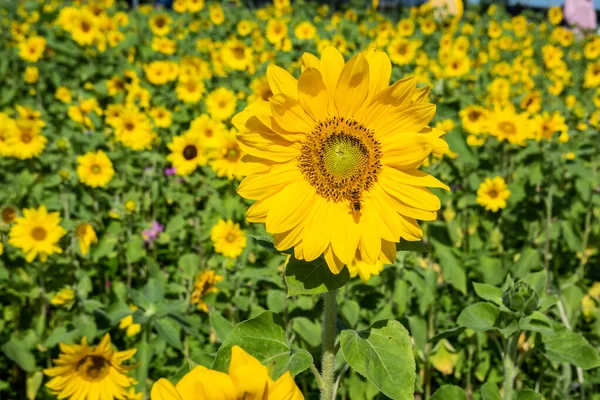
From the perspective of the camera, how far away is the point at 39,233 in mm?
2533

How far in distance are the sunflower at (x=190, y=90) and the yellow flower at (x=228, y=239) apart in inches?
70.0

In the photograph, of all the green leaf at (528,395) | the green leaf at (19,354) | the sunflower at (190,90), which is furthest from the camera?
Answer: the sunflower at (190,90)

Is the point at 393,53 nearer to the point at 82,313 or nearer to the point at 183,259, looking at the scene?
the point at 183,259

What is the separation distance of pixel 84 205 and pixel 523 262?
2308 mm

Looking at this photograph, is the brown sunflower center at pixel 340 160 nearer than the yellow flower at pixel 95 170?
Yes

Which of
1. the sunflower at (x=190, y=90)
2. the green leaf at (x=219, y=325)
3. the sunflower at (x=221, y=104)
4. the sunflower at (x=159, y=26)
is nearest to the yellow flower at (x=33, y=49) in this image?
the sunflower at (x=159, y=26)

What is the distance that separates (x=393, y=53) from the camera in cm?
557

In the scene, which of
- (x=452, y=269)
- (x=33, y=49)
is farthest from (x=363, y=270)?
(x=33, y=49)

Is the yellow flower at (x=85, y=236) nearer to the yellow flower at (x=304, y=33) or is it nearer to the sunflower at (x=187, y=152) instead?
the sunflower at (x=187, y=152)

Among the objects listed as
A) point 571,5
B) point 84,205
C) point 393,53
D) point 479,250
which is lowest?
point 84,205

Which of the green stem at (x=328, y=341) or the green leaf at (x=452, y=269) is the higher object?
the green leaf at (x=452, y=269)

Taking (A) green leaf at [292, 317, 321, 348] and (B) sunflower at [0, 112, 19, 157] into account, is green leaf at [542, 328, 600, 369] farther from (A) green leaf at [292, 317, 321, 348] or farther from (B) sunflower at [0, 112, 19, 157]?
(B) sunflower at [0, 112, 19, 157]

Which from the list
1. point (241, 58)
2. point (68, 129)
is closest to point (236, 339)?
point (68, 129)

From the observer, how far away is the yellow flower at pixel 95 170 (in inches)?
129
